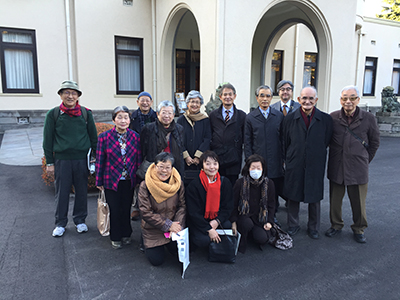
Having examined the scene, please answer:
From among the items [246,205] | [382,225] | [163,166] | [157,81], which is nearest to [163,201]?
[163,166]

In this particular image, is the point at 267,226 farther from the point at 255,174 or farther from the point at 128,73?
the point at 128,73

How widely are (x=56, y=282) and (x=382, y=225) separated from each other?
391cm

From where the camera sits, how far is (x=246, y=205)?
3369 millimetres

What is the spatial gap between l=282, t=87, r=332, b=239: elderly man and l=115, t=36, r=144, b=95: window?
8973 mm

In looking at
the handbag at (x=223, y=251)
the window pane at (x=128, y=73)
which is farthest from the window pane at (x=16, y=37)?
the handbag at (x=223, y=251)

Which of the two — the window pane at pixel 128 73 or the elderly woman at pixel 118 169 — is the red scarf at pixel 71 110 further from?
the window pane at pixel 128 73

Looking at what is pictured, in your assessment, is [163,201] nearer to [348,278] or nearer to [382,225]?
[348,278]

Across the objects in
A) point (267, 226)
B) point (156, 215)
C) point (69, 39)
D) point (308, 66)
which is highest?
point (69, 39)

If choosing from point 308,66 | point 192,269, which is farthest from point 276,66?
point 192,269

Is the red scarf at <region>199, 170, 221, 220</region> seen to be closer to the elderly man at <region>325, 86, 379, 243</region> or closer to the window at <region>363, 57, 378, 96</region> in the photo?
the elderly man at <region>325, 86, 379, 243</region>

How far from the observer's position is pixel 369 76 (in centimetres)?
1709

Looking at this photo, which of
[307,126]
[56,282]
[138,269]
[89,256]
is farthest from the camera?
[307,126]

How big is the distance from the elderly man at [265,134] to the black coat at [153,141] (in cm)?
86

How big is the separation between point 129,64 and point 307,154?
9.43 meters
